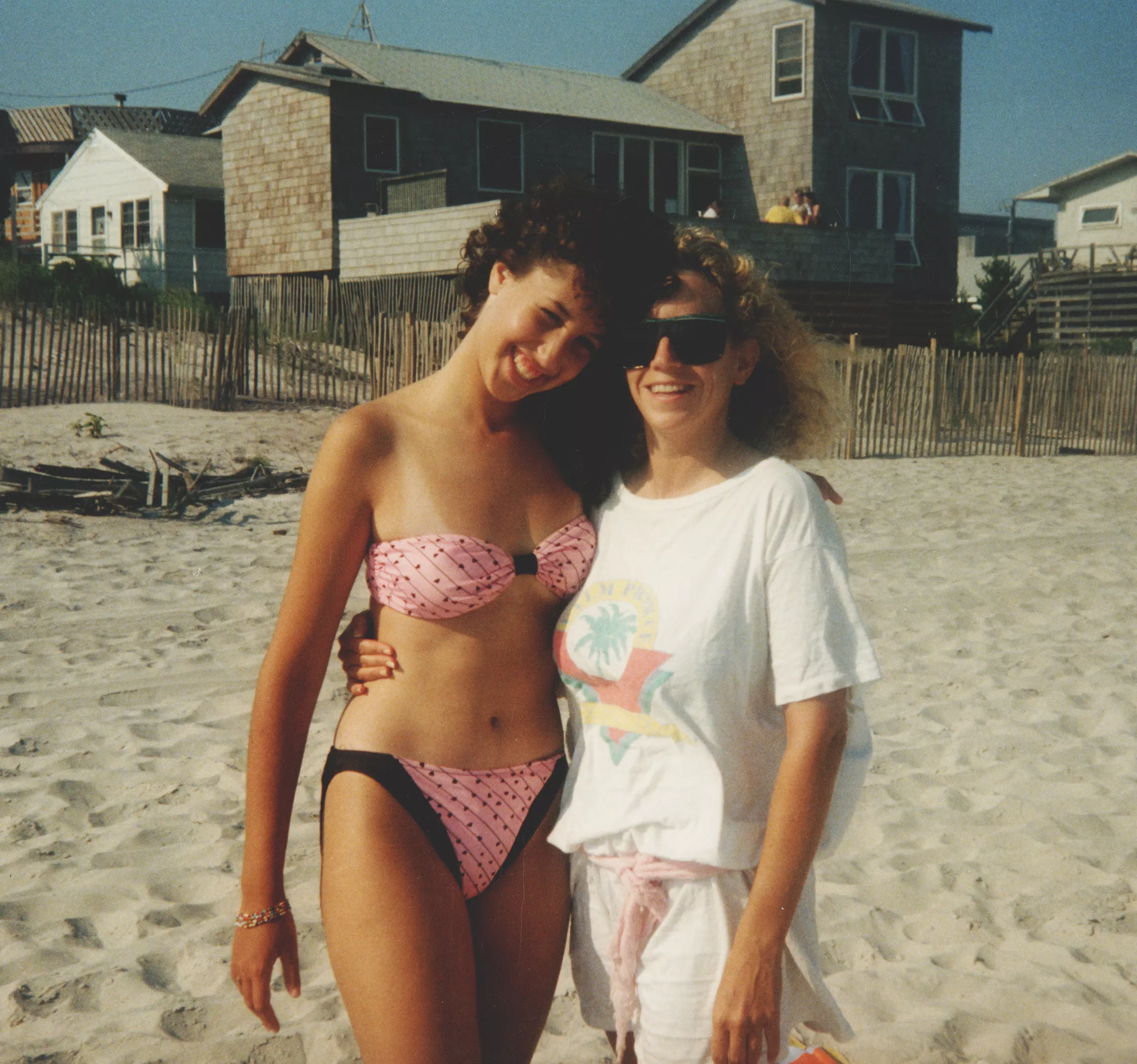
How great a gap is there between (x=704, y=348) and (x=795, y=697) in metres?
0.61

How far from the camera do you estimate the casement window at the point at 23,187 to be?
39.1 m

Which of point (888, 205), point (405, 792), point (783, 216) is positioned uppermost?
point (888, 205)

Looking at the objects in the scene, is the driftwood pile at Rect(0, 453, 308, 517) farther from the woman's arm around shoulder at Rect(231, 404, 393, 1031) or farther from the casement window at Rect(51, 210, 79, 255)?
the casement window at Rect(51, 210, 79, 255)

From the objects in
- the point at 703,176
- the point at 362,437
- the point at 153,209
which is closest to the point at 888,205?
the point at 703,176

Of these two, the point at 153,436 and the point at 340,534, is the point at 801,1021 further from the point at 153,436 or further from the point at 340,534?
the point at 153,436

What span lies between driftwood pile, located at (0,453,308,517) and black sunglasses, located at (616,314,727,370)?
871 centimetres

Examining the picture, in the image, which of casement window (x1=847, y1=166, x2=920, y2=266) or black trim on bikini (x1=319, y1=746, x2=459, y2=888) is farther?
casement window (x1=847, y1=166, x2=920, y2=266)

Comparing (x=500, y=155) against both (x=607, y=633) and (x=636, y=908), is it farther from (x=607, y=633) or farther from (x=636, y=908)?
(x=636, y=908)

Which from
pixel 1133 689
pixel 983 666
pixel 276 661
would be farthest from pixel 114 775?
pixel 1133 689

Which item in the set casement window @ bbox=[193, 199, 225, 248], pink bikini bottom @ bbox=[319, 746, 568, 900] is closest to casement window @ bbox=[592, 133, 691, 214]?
casement window @ bbox=[193, 199, 225, 248]

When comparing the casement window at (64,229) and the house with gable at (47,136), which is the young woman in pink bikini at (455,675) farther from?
the house with gable at (47,136)

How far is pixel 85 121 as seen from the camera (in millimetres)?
39281

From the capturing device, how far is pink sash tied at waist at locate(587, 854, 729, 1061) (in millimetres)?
1836

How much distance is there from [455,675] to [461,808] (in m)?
0.23
